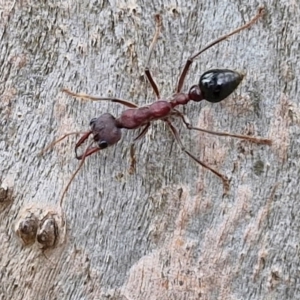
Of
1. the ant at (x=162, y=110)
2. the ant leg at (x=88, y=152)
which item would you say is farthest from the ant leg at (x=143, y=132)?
the ant leg at (x=88, y=152)

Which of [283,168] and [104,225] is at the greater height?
[283,168]

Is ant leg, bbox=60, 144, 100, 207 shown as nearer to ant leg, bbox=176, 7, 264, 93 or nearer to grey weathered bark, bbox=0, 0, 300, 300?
grey weathered bark, bbox=0, 0, 300, 300

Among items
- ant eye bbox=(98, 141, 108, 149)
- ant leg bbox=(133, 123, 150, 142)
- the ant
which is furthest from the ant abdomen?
ant eye bbox=(98, 141, 108, 149)

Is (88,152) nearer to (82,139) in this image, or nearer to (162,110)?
(82,139)

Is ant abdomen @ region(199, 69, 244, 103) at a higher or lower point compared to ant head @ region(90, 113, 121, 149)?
higher

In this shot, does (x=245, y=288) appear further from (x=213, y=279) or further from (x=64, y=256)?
(x=64, y=256)

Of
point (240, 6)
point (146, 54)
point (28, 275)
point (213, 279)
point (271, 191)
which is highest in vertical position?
point (240, 6)

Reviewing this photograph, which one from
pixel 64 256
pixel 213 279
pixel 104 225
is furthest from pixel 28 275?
pixel 213 279
